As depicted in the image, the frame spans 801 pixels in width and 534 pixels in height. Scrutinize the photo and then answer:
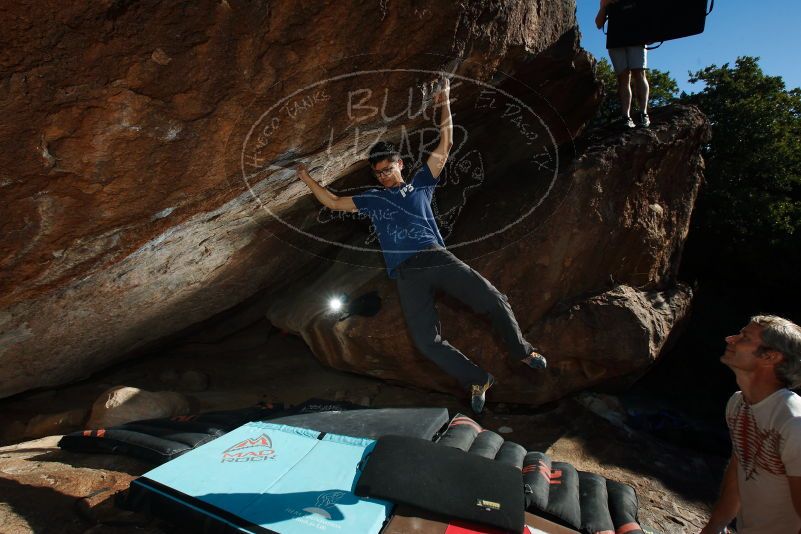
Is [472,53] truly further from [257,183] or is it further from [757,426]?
Result: [757,426]

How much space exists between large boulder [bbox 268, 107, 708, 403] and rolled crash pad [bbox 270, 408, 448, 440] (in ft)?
3.09

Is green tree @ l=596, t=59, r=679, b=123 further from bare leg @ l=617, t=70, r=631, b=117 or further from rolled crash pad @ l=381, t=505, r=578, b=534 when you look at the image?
rolled crash pad @ l=381, t=505, r=578, b=534

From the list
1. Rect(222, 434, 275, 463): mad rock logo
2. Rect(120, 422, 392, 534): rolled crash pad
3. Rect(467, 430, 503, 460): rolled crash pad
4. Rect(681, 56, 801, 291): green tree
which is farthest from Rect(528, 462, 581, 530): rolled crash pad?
Rect(681, 56, 801, 291): green tree

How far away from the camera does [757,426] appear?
216cm

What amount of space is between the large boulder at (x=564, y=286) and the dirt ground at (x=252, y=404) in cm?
33

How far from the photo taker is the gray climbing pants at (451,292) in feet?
10.3

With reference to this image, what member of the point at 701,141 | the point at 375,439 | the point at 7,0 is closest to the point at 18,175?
the point at 7,0

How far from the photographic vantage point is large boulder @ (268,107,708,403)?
14.7 ft

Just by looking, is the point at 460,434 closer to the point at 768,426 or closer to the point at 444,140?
the point at 768,426

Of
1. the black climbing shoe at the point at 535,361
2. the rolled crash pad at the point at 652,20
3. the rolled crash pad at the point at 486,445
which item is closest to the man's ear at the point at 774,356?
the black climbing shoe at the point at 535,361

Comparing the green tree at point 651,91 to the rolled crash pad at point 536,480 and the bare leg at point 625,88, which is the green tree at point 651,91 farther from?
the rolled crash pad at point 536,480

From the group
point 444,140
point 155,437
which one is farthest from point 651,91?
point 155,437

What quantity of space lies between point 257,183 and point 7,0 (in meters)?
1.68

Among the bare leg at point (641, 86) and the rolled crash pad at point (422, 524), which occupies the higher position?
the bare leg at point (641, 86)
